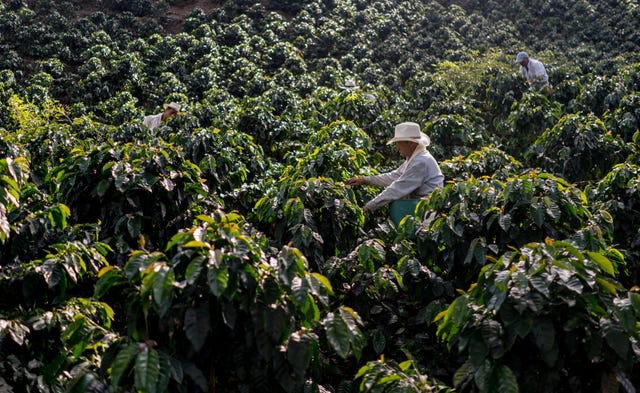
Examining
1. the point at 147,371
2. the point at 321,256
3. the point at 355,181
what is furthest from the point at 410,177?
the point at 147,371

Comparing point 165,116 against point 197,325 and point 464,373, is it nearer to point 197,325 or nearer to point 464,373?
point 197,325

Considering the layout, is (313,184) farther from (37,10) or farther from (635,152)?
(37,10)

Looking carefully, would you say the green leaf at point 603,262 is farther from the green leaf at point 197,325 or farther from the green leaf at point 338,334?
the green leaf at point 197,325

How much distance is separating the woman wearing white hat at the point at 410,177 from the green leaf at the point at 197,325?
2.62 meters

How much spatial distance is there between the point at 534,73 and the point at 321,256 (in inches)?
286

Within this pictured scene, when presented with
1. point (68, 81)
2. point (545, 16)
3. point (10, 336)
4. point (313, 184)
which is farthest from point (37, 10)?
point (10, 336)

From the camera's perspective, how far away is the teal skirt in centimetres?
505

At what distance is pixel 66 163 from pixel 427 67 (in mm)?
11803

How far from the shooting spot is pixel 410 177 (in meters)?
4.96

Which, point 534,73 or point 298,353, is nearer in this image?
point 298,353

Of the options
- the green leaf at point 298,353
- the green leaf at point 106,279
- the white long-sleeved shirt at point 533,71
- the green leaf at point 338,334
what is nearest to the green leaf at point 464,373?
the green leaf at point 338,334

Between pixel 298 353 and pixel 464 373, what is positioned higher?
pixel 298 353

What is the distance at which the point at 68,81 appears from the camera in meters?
13.6

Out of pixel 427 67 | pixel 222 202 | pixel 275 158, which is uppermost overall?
pixel 222 202
